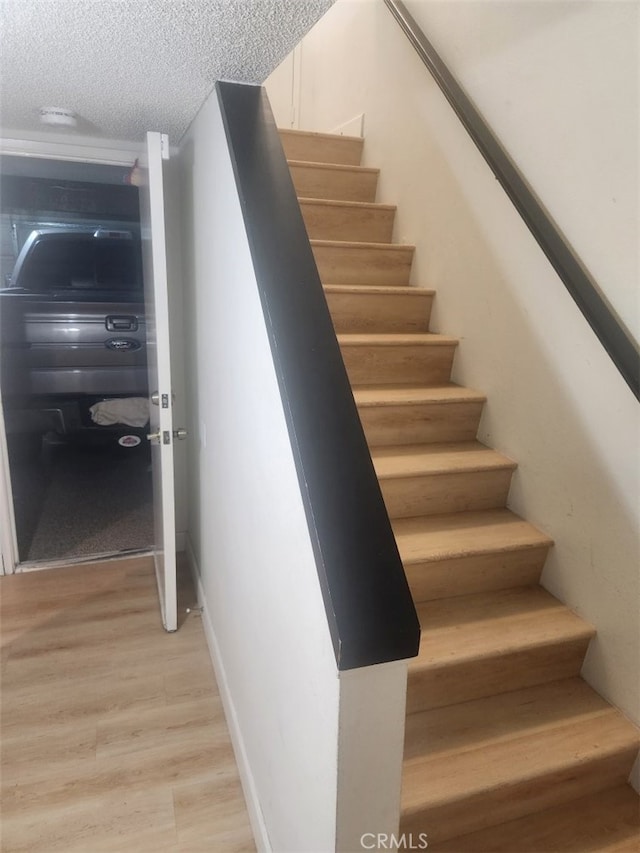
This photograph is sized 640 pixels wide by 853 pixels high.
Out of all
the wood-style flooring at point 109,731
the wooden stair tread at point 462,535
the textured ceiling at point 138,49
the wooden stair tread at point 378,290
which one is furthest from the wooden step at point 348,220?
the wood-style flooring at point 109,731

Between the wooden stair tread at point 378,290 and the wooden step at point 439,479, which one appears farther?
the wooden stair tread at point 378,290

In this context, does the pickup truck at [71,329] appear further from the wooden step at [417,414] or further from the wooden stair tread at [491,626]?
the wooden stair tread at [491,626]

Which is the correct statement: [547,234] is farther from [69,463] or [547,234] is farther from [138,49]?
[69,463]

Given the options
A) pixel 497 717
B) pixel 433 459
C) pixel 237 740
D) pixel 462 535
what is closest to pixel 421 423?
pixel 433 459

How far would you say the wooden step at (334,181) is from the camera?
8.56ft

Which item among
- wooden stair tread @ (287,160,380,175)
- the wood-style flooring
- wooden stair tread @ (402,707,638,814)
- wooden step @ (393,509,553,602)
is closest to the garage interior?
the wood-style flooring

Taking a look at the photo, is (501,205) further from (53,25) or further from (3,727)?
(3,727)

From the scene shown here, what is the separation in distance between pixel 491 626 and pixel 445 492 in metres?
0.46

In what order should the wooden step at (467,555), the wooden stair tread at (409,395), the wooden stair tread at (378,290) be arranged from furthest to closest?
the wooden stair tread at (378,290) < the wooden stair tread at (409,395) < the wooden step at (467,555)

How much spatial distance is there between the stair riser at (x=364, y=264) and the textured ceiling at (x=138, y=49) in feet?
2.52

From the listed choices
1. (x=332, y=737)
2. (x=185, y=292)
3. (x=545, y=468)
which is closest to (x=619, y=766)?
(x=545, y=468)

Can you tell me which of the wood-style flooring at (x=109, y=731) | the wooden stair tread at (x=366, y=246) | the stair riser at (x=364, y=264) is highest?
the wooden stair tread at (x=366, y=246)

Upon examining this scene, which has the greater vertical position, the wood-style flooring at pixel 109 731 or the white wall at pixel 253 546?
the white wall at pixel 253 546

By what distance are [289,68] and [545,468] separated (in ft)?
11.9
